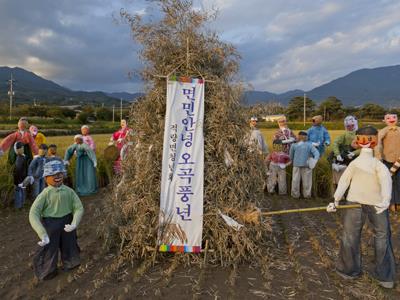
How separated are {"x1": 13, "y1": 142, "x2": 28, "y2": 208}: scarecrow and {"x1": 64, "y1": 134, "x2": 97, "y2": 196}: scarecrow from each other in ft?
4.44

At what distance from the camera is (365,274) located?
13.7ft

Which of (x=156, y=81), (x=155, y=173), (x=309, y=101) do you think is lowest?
(x=155, y=173)

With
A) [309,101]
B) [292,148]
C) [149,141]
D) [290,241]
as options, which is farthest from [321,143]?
[309,101]

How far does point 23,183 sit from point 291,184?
658 cm

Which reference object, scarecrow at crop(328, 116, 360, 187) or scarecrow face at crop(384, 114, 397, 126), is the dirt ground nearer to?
scarecrow at crop(328, 116, 360, 187)

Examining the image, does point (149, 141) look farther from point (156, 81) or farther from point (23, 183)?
point (23, 183)

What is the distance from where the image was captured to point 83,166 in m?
9.11

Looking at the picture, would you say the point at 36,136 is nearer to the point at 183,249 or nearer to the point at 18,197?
the point at 18,197

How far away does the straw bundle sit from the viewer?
4.38 metres

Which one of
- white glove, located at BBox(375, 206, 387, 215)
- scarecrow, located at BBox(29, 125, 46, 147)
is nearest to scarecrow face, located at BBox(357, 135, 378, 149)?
white glove, located at BBox(375, 206, 387, 215)

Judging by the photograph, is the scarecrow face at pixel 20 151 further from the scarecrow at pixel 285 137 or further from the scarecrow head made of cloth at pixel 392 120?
the scarecrow head made of cloth at pixel 392 120

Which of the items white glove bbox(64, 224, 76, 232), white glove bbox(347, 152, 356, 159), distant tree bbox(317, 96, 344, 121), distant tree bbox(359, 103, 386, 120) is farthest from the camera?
distant tree bbox(317, 96, 344, 121)

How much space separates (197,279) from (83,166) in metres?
6.10

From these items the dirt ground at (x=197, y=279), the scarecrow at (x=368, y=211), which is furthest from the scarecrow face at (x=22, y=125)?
the scarecrow at (x=368, y=211)
